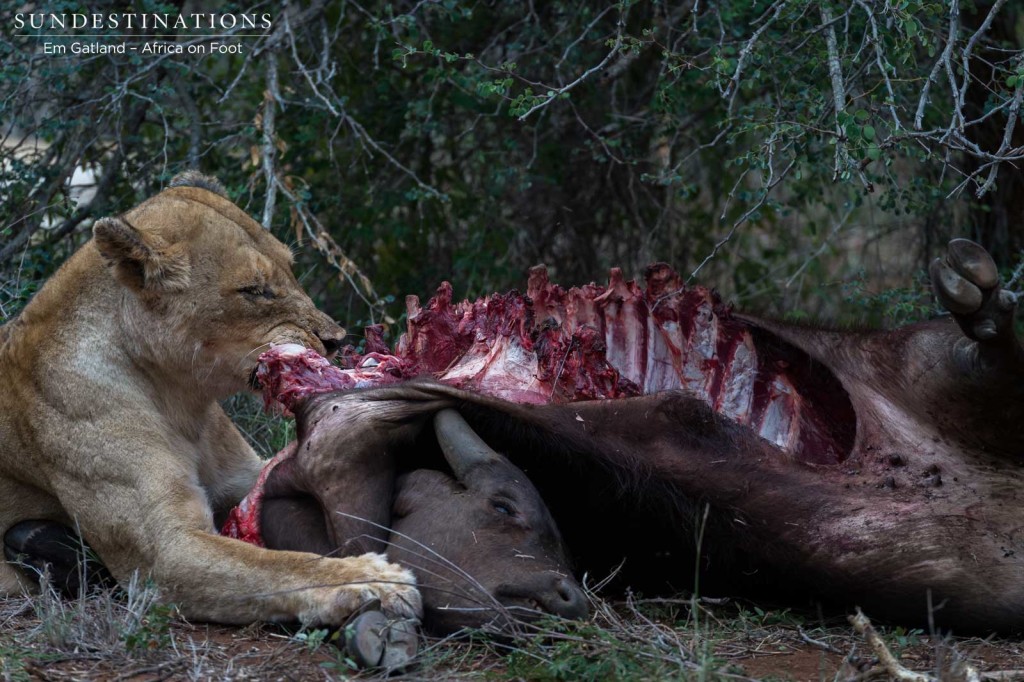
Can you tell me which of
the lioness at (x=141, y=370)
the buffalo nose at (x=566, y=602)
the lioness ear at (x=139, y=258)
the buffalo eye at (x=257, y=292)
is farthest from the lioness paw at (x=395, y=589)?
the lioness ear at (x=139, y=258)

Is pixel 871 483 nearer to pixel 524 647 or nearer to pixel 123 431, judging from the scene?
pixel 524 647

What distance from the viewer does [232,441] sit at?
3941mm

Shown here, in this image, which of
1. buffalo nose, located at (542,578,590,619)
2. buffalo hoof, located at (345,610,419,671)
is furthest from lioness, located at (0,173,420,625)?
buffalo nose, located at (542,578,590,619)

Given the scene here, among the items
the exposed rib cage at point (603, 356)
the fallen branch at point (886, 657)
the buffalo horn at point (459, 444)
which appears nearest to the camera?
the fallen branch at point (886, 657)

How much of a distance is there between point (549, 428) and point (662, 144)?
3.00m

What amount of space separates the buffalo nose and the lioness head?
1.18m

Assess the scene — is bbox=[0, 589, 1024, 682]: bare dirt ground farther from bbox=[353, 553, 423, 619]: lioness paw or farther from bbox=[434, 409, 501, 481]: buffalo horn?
bbox=[434, 409, 501, 481]: buffalo horn

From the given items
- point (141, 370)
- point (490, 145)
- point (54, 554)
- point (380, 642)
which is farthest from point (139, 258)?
point (490, 145)

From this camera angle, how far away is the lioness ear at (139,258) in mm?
3443

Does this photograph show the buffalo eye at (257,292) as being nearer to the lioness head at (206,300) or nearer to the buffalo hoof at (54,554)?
the lioness head at (206,300)

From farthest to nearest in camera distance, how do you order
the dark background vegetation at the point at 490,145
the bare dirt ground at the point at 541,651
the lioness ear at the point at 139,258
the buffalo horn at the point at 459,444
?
the dark background vegetation at the point at 490,145
the lioness ear at the point at 139,258
the buffalo horn at the point at 459,444
the bare dirt ground at the point at 541,651

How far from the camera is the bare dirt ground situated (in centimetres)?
253

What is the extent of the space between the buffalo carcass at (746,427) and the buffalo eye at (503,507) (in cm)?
15

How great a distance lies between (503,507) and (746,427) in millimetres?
681
